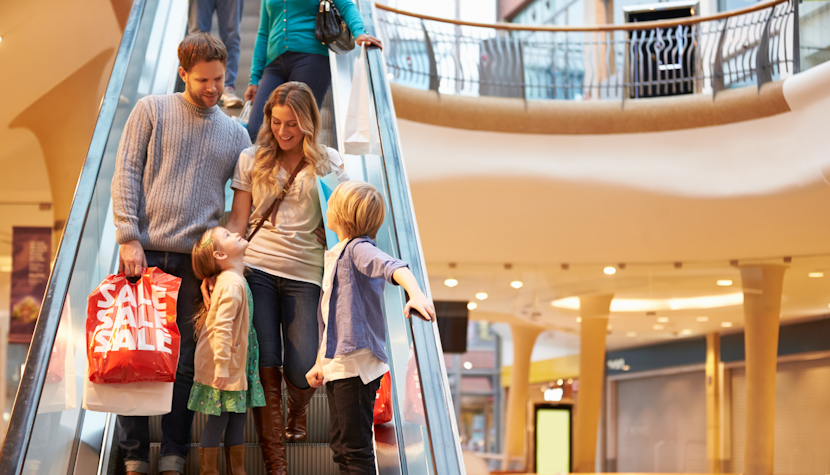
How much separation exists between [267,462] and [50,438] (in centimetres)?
70

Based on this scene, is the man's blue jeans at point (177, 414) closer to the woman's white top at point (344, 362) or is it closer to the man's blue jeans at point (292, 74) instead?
the woman's white top at point (344, 362)

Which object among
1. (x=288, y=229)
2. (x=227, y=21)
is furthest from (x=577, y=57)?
(x=288, y=229)

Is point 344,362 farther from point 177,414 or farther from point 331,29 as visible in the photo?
point 331,29

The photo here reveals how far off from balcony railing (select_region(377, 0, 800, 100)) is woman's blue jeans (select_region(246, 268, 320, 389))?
7418mm

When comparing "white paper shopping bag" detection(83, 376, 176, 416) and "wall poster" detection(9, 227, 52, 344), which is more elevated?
"wall poster" detection(9, 227, 52, 344)

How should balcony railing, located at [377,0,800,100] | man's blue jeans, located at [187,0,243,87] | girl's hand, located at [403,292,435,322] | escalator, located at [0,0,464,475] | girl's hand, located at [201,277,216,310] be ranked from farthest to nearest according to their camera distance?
balcony railing, located at [377,0,800,100] → man's blue jeans, located at [187,0,243,87] → girl's hand, located at [201,277,216,310] → escalator, located at [0,0,464,475] → girl's hand, located at [403,292,435,322]

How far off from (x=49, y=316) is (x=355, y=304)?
928mm

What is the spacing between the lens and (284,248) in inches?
110

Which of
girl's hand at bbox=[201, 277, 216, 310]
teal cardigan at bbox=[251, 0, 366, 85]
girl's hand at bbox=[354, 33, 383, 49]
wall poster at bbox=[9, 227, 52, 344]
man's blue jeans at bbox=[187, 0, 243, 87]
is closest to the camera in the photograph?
girl's hand at bbox=[201, 277, 216, 310]

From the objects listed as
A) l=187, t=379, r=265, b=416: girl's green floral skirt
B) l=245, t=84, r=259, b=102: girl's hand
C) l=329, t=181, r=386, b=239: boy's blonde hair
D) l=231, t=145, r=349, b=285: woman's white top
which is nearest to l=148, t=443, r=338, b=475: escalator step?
l=187, t=379, r=265, b=416: girl's green floral skirt

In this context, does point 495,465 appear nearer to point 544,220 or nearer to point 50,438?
point 544,220

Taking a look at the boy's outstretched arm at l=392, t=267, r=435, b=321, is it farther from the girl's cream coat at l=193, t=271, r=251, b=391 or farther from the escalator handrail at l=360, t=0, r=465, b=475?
the girl's cream coat at l=193, t=271, r=251, b=391

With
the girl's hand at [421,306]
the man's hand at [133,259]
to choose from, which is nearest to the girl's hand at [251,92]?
the man's hand at [133,259]

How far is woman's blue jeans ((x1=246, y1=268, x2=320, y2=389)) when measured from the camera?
2.72m
